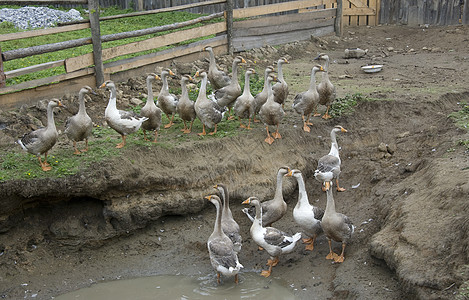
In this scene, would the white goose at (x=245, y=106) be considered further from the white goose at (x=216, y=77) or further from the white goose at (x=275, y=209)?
the white goose at (x=275, y=209)

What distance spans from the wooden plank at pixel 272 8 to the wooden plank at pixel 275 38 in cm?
69

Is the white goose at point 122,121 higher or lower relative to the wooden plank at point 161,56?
lower

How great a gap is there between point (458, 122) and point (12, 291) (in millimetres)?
8494

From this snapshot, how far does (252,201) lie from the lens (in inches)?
344

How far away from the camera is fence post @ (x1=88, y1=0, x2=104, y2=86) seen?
1195cm

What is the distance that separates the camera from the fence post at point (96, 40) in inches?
471

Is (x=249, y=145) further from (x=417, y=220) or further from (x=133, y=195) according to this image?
(x=417, y=220)

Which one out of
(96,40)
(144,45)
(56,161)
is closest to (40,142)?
(56,161)

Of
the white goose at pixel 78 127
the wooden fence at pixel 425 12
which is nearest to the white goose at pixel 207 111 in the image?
the white goose at pixel 78 127

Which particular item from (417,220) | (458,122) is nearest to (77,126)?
(417,220)

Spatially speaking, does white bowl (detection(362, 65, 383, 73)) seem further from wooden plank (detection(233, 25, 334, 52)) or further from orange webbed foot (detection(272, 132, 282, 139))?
orange webbed foot (detection(272, 132, 282, 139))

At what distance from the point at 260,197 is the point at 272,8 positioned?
8.59m

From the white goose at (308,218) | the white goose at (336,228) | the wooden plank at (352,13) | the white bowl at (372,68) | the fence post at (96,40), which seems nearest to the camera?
the white goose at (336,228)

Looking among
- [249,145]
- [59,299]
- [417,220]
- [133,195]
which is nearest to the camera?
[417,220]
